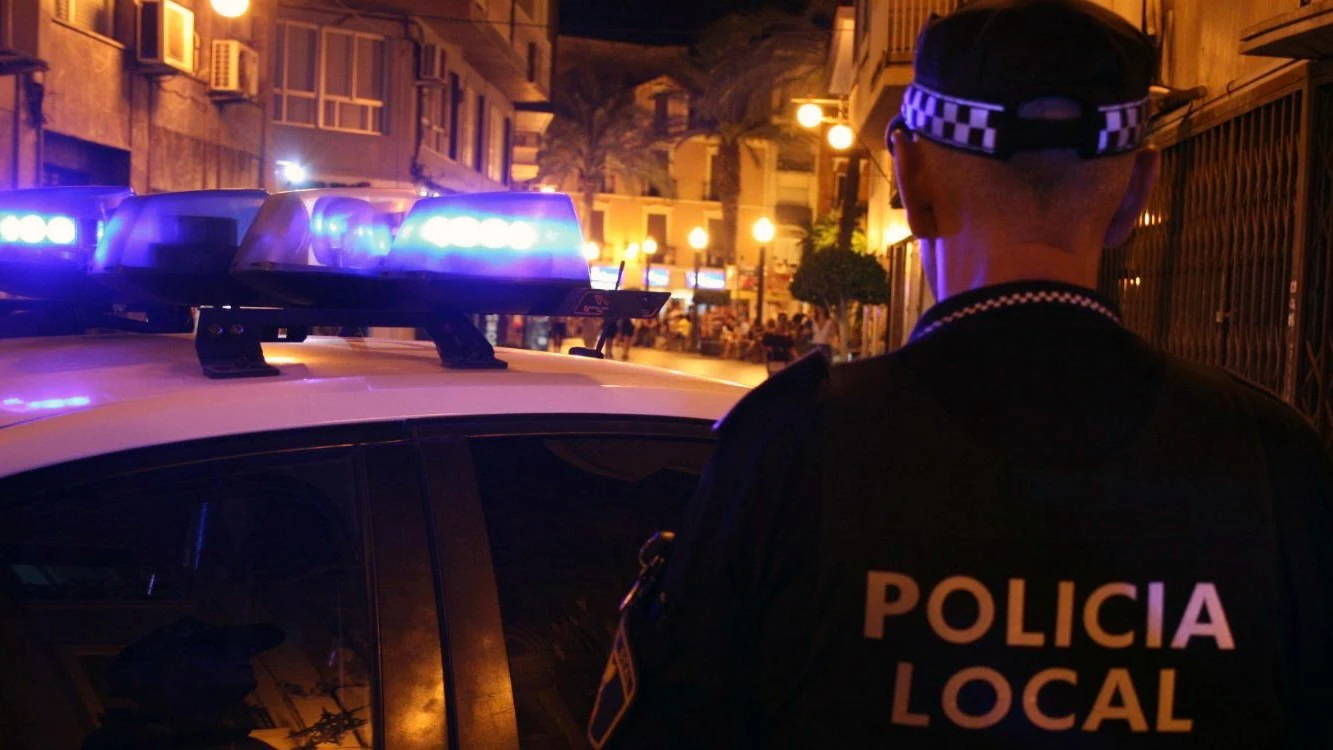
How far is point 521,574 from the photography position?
2105mm

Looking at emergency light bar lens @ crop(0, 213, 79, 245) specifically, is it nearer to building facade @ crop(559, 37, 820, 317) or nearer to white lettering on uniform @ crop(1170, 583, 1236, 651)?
white lettering on uniform @ crop(1170, 583, 1236, 651)

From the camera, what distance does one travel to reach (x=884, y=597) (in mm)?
1186

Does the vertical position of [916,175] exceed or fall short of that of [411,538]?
it exceeds it

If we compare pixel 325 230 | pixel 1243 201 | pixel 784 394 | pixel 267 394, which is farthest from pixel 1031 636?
pixel 1243 201

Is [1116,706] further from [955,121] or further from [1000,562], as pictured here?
[955,121]

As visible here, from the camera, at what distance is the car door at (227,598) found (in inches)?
70.3

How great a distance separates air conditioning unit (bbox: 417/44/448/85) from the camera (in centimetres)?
2588

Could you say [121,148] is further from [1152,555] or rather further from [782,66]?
[782,66]

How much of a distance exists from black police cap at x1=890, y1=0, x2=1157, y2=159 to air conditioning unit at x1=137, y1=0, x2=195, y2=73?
1646 cm

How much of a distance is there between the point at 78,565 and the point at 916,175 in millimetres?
1258

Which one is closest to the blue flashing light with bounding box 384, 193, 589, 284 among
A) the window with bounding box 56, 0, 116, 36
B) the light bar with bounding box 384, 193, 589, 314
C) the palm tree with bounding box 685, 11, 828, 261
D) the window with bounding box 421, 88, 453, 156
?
the light bar with bounding box 384, 193, 589, 314

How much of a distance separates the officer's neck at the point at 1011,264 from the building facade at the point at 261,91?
412 cm

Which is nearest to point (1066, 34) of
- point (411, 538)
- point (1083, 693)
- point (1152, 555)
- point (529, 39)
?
point (1152, 555)

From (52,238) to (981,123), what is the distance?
2.49 m
